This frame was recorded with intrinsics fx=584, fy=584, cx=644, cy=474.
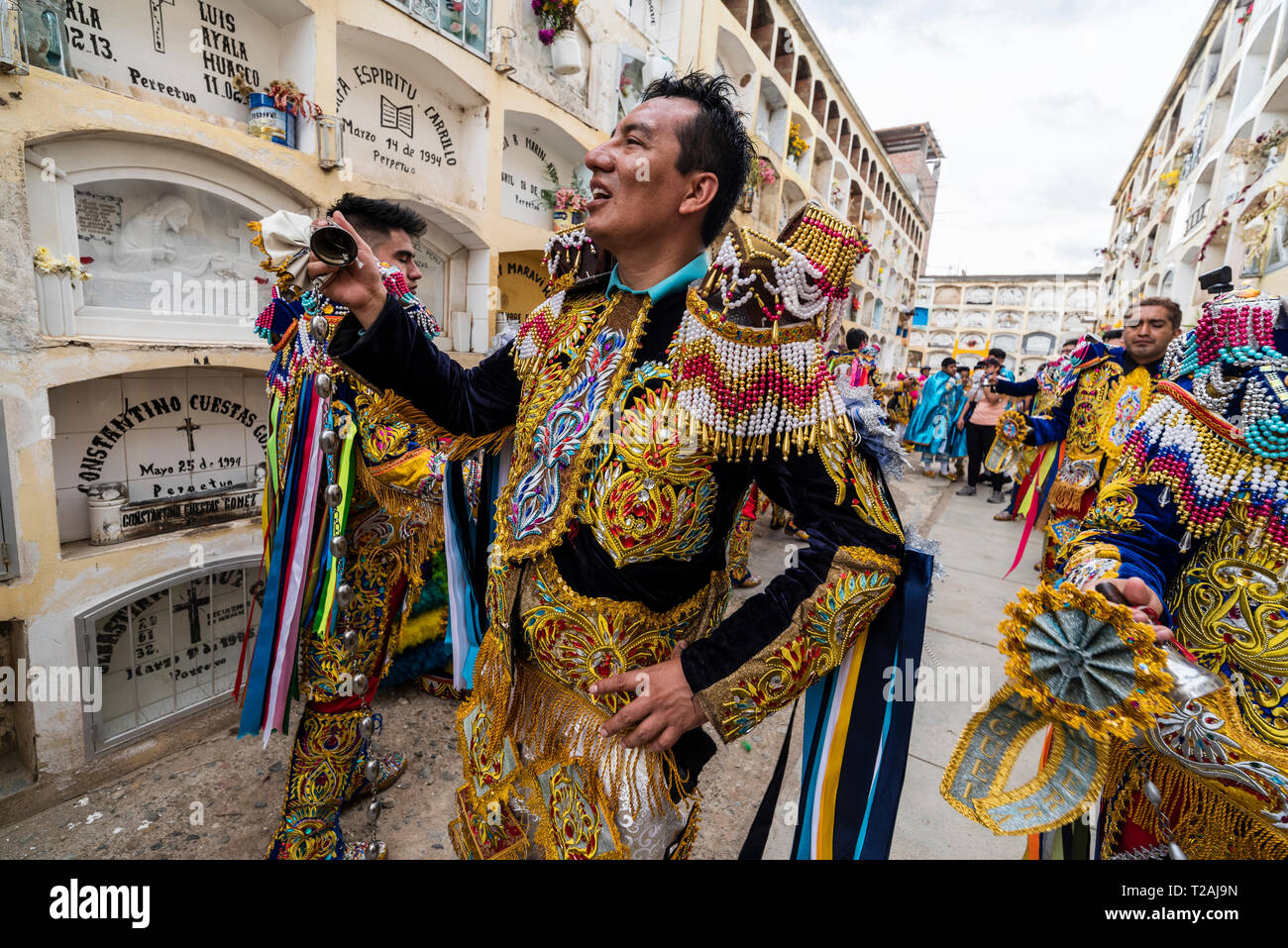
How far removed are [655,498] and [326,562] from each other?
151 cm

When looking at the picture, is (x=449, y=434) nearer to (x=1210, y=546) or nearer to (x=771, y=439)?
(x=771, y=439)

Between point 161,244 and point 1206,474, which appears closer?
point 1206,474

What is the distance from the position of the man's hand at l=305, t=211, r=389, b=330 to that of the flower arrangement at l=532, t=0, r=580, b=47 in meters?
6.13

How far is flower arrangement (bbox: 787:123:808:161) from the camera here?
13.6 meters

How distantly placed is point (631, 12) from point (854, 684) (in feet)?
29.7

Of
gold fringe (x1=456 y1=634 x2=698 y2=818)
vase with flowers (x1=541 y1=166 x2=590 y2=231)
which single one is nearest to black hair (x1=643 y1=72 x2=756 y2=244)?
gold fringe (x1=456 y1=634 x2=698 y2=818)

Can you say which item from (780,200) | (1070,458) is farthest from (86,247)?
(780,200)

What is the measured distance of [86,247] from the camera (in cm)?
296

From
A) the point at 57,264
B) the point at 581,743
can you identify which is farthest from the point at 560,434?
the point at 57,264

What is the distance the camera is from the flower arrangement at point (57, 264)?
2619mm

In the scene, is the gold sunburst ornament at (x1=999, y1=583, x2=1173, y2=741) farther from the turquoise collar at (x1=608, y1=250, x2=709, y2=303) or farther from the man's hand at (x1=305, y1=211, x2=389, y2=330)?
the man's hand at (x1=305, y1=211, x2=389, y2=330)

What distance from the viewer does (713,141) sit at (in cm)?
125

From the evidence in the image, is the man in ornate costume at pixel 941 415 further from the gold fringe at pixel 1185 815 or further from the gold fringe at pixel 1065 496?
the gold fringe at pixel 1185 815

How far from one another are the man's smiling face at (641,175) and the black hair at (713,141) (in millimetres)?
24
